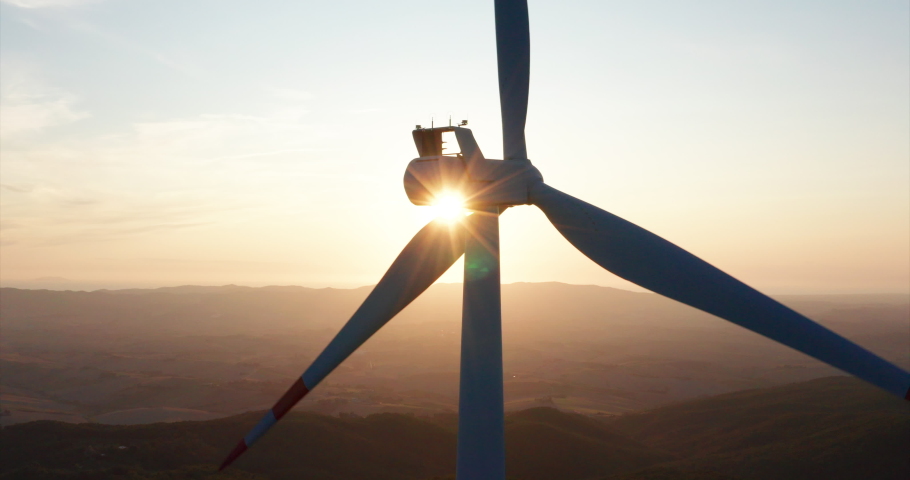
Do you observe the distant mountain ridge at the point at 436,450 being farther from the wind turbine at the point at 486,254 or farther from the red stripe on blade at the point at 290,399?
A: the red stripe on blade at the point at 290,399

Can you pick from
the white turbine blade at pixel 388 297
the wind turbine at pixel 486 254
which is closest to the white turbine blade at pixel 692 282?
the wind turbine at pixel 486 254

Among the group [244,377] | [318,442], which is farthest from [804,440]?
[244,377]

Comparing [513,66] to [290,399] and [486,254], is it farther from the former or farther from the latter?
[290,399]

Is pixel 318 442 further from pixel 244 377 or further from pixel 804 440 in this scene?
pixel 244 377

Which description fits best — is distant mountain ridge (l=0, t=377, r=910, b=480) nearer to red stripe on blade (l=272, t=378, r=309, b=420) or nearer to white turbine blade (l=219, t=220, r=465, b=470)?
white turbine blade (l=219, t=220, r=465, b=470)

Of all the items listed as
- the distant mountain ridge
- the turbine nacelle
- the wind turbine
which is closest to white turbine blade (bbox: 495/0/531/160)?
the wind turbine

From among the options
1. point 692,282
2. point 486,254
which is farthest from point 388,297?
point 692,282
